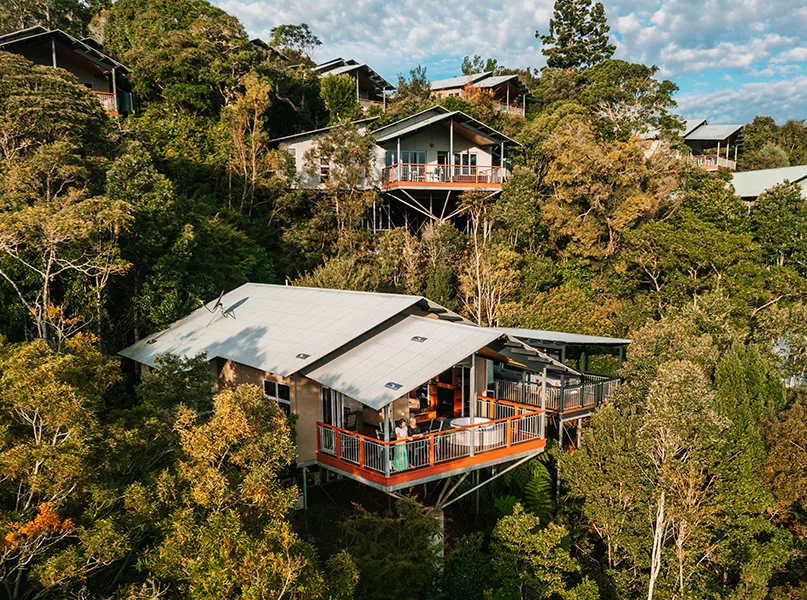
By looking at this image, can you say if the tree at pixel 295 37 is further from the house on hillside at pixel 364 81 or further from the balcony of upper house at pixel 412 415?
the balcony of upper house at pixel 412 415

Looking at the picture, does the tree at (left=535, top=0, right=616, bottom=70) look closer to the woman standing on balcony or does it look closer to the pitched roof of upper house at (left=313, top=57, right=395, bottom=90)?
the pitched roof of upper house at (left=313, top=57, right=395, bottom=90)

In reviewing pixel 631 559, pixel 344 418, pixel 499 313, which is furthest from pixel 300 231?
pixel 631 559

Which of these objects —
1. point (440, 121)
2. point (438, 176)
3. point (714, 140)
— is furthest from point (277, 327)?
point (714, 140)

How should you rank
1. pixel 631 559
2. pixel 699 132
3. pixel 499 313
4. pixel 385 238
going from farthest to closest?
1. pixel 699 132
2. pixel 385 238
3. pixel 499 313
4. pixel 631 559

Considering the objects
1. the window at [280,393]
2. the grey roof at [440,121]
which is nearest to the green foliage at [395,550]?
the window at [280,393]

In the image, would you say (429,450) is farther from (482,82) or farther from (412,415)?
(482,82)

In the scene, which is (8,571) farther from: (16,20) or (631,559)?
(16,20)
